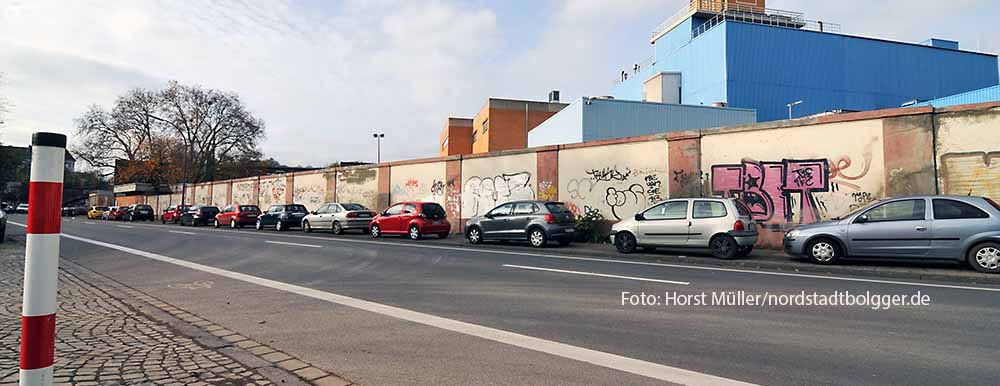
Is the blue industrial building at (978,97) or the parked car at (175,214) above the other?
the blue industrial building at (978,97)

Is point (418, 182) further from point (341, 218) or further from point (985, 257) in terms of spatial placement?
point (985, 257)

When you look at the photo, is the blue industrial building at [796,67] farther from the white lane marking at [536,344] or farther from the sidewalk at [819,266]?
the white lane marking at [536,344]

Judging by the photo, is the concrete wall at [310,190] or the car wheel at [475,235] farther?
the concrete wall at [310,190]

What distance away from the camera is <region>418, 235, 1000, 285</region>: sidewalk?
29.8 ft

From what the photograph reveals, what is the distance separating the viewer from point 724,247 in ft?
39.3

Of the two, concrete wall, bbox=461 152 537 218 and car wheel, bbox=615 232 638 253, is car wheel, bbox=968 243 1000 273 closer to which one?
car wheel, bbox=615 232 638 253

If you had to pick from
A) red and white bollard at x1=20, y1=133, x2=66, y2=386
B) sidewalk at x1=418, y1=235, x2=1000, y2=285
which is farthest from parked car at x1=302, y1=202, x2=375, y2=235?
red and white bollard at x1=20, y1=133, x2=66, y2=386

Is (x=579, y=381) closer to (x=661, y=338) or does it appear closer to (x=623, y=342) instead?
(x=623, y=342)

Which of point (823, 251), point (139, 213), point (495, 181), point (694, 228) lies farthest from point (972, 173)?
point (139, 213)

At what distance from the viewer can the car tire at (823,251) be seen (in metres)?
10.6

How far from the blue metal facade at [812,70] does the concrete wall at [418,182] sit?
2343 cm

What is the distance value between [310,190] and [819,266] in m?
30.5

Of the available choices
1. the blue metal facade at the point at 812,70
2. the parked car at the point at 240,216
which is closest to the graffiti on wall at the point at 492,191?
the parked car at the point at 240,216

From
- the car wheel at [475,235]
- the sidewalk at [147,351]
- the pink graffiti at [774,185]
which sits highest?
the pink graffiti at [774,185]
